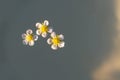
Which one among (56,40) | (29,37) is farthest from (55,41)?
(29,37)

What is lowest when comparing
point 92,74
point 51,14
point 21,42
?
point 92,74

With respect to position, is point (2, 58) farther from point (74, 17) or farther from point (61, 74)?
point (74, 17)

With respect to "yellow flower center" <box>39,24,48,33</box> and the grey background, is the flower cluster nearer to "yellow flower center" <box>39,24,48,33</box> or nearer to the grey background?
"yellow flower center" <box>39,24,48,33</box>

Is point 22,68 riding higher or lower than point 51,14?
lower

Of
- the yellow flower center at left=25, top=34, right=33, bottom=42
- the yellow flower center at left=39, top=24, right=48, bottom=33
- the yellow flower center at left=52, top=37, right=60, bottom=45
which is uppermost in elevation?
the yellow flower center at left=39, top=24, right=48, bottom=33

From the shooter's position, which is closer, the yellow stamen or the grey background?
the yellow stamen

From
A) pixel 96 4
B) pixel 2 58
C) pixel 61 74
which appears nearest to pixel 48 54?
pixel 61 74

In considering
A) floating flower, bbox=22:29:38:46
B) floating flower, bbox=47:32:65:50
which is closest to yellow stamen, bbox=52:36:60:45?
floating flower, bbox=47:32:65:50

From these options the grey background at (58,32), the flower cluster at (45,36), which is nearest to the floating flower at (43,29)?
the flower cluster at (45,36)
